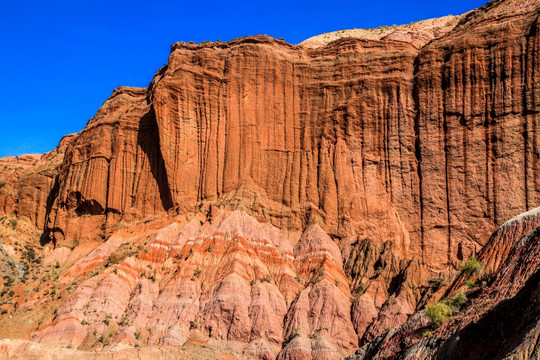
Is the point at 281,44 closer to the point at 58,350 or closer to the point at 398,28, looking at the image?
the point at 398,28

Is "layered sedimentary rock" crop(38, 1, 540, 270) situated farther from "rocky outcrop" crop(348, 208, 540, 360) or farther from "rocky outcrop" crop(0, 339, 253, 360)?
"rocky outcrop" crop(348, 208, 540, 360)

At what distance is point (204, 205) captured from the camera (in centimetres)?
5803

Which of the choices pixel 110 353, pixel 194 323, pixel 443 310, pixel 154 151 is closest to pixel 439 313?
pixel 443 310

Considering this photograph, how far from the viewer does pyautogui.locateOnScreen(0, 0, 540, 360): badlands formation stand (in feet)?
159

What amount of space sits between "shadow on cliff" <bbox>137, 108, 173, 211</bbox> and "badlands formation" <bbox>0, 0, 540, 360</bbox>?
0.49 ft

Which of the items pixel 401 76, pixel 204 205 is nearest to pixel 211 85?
pixel 204 205

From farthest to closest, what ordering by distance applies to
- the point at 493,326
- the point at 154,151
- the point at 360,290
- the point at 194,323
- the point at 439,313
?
the point at 154,151, the point at 360,290, the point at 194,323, the point at 439,313, the point at 493,326

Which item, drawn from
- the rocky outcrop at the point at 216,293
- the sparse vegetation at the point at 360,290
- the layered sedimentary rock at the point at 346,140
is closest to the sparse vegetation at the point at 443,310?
the rocky outcrop at the point at 216,293

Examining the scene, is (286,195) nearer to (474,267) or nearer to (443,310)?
(474,267)

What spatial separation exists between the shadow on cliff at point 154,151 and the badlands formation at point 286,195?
15 centimetres

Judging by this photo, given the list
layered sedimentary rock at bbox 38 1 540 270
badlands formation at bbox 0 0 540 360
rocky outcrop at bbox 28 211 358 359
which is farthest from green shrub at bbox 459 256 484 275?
layered sedimentary rock at bbox 38 1 540 270

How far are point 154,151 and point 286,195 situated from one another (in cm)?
1169

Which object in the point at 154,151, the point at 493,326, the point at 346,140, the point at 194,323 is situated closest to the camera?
the point at 493,326

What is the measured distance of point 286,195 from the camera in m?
57.9
